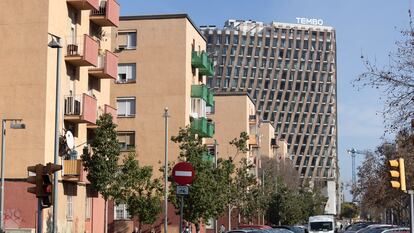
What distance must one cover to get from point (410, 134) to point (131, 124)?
3835 centimetres

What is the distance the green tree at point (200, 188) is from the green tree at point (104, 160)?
4.62 meters

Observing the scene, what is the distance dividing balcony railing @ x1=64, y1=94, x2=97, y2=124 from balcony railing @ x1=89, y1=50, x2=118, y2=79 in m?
3.19

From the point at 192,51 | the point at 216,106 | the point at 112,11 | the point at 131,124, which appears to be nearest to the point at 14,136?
the point at 112,11

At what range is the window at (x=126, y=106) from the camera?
196 ft

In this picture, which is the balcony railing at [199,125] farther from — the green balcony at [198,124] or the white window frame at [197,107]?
the white window frame at [197,107]

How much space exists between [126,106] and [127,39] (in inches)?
209

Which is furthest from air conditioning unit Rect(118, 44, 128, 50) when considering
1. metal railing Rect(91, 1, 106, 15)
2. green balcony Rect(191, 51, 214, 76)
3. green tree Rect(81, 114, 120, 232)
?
green tree Rect(81, 114, 120, 232)

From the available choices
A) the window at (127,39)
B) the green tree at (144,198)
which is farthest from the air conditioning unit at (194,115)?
the green tree at (144,198)

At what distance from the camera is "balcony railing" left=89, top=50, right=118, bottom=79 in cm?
4362

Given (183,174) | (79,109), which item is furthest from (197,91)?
(183,174)

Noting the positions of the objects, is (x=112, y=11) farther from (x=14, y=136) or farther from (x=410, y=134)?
(x=410, y=134)

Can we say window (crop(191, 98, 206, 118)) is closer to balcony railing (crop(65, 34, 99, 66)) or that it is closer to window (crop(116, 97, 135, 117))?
window (crop(116, 97, 135, 117))

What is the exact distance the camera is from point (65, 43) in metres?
39.6

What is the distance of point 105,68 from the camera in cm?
4375
